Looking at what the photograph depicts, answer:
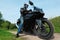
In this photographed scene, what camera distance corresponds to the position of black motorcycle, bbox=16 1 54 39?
803 cm

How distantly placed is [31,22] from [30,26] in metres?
0.23

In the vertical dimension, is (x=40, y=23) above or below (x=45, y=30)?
above

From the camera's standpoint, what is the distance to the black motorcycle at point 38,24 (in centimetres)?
803

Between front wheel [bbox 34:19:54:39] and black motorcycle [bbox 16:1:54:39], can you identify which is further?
black motorcycle [bbox 16:1:54:39]

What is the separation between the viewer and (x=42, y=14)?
8.28m

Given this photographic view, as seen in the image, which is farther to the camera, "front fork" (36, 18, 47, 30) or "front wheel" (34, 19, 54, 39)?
"front fork" (36, 18, 47, 30)

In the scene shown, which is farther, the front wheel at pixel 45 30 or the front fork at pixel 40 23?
the front fork at pixel 40 23

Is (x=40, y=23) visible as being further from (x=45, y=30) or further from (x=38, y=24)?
(x=45, y=30)

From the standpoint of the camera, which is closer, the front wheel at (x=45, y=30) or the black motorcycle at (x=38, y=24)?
the front wheel at (x=45, y=30)

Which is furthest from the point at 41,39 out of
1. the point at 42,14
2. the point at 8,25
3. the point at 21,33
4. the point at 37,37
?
the point at 8,25

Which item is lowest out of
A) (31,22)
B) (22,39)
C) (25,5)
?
(22,39)

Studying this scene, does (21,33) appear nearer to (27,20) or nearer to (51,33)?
(27,20)

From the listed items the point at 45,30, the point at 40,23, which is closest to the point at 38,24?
the point at 40,23

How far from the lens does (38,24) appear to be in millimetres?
8156
